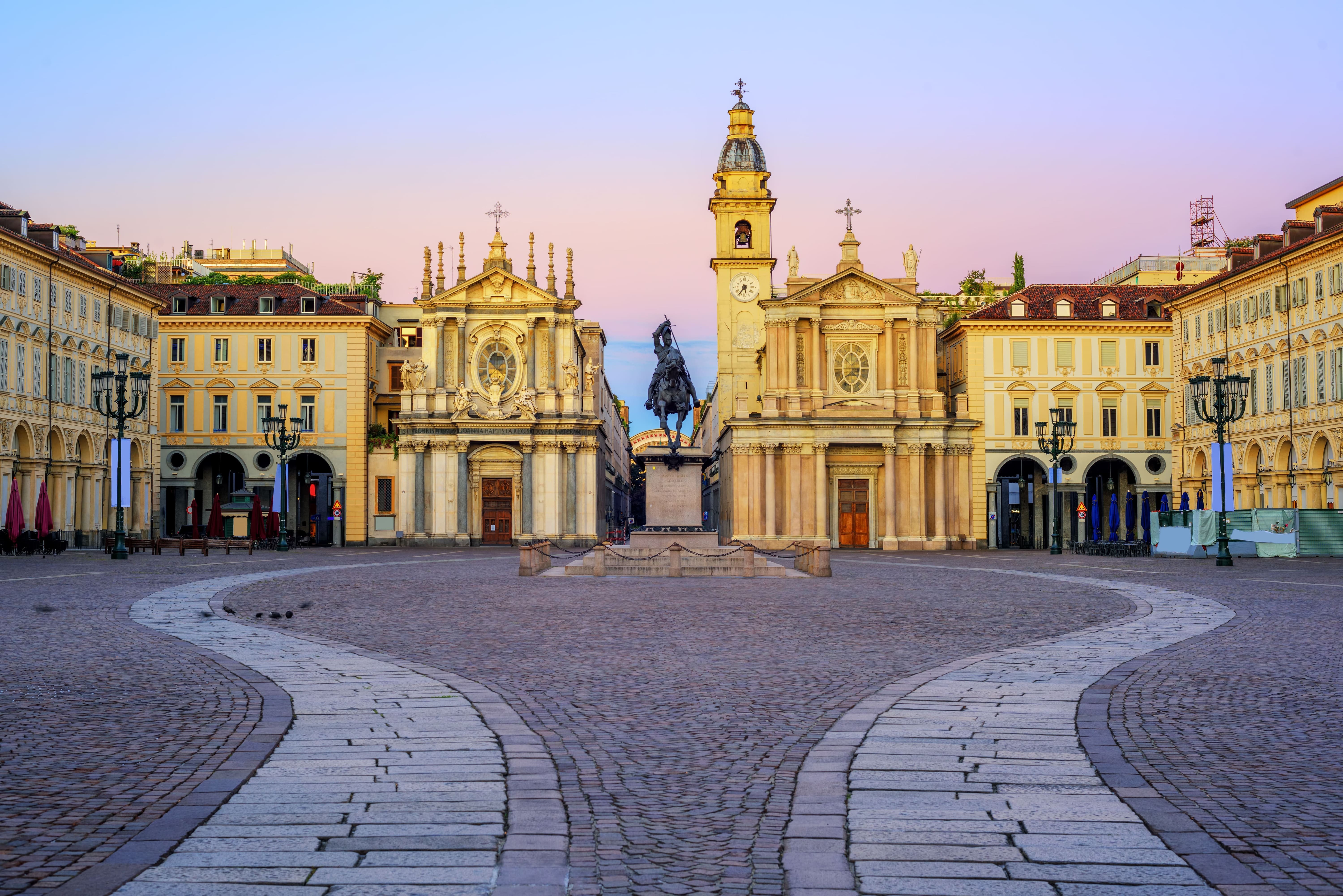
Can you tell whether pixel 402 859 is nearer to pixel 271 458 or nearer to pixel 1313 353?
pixel 1313 353

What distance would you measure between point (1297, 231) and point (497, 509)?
145 ft

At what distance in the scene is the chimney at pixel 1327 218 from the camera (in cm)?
5191

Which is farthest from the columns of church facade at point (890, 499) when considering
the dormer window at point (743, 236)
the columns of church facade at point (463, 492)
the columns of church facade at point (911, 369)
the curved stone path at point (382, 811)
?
the curved stone path at point (382, 811)

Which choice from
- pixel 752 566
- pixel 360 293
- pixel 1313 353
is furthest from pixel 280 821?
pixel 360 293

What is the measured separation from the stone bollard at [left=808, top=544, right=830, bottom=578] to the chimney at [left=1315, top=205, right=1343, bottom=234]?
30340mm

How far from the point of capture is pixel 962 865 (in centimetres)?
582

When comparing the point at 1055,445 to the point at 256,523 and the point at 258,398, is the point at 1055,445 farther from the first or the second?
the point at 258,398

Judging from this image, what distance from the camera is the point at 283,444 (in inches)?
2242

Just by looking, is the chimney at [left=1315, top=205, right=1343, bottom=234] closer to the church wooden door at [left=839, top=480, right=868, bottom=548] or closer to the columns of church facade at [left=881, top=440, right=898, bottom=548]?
the columns of church facade at [left=881, top=440, right=898, bottom=548]

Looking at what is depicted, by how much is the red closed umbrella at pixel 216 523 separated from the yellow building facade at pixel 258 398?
16978 millimetres

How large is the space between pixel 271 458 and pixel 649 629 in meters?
60.3

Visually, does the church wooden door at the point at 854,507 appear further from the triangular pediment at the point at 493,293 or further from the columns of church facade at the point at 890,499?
the triangular pediment at the point at 493,293

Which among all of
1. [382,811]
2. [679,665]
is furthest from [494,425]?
[382,811]

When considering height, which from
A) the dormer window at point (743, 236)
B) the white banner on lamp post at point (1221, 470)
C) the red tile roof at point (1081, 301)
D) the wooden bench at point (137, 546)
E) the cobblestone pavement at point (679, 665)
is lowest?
the wooden bench at point (137, 546)
